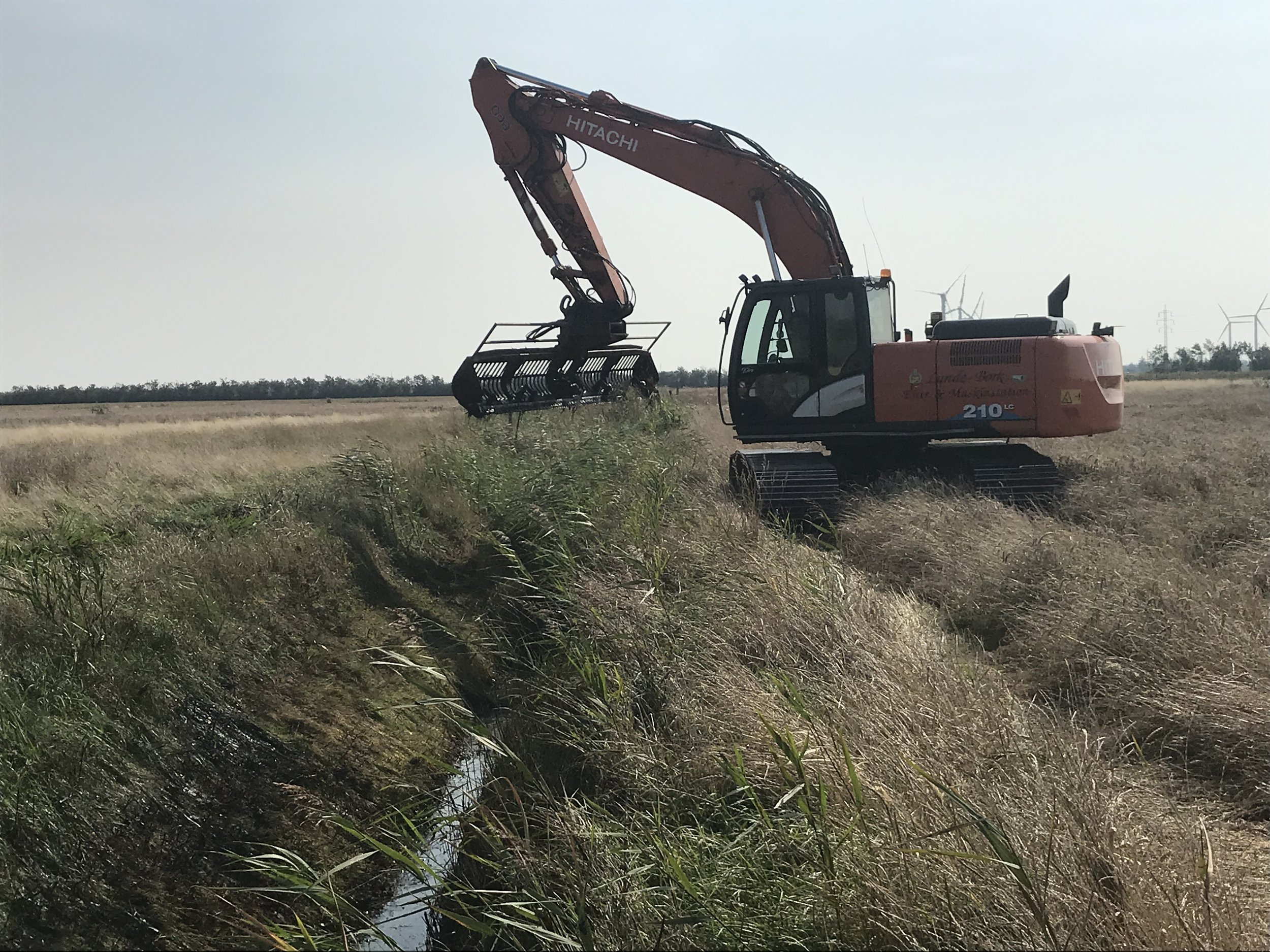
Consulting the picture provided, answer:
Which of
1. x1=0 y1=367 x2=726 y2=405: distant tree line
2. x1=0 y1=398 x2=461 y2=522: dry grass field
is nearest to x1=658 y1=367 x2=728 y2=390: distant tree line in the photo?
x1=0 y1=367 x2=726 y2=405: distant tree line

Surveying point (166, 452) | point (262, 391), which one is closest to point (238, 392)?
point (262, 391)

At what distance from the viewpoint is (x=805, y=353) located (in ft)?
37.2

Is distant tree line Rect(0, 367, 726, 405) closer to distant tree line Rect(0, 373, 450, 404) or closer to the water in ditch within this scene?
distant tree line Rect(0, 373, 450, 404)

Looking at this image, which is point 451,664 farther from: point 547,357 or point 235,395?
point 235,395

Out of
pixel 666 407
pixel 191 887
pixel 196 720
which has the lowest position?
pixel 191 887

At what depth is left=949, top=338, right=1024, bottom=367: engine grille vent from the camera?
1086 cm

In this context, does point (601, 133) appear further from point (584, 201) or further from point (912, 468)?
point (912, 468)

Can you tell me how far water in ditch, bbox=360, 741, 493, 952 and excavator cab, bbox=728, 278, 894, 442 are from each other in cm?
678

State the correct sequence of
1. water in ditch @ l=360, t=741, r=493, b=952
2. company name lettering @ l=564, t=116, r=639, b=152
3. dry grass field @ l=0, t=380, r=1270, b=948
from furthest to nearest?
company name lettering @ l=564, t=116, r=639, b=152 < water in ditch @ l=360, t=741, r=493, b=952 < dry grass field @ l=0, t=380, r=1270, b=948

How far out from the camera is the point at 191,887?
14.5 ft

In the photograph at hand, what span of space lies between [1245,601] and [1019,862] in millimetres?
3794

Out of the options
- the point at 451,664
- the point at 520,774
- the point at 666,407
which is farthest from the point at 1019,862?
the point at 666,407

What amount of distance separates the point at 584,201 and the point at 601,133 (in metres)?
1.10

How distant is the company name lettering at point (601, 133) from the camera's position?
42.7ft
